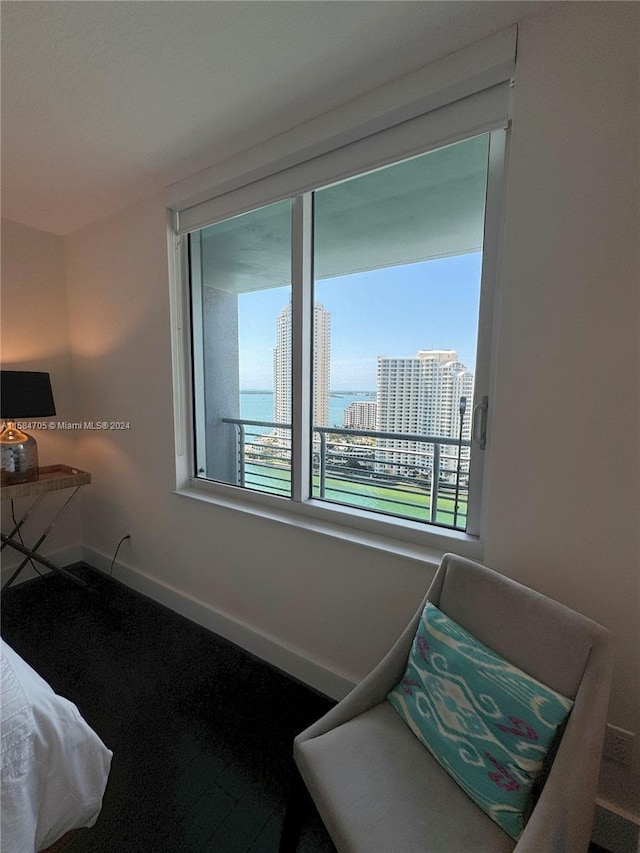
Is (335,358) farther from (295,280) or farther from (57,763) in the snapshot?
(57,763)

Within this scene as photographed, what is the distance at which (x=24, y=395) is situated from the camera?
2.00 metres

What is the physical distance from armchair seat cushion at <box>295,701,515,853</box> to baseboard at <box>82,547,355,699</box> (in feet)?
2.13

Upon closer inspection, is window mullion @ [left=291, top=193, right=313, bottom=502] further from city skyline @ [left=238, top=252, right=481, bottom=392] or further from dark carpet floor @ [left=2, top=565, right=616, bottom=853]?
dark carpet floor @ [left=2, top=565, right=616, bottom=853]

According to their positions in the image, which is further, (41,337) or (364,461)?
(364,461)

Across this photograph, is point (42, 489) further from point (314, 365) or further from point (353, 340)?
point (353, 340)

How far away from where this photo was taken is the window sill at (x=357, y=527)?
1.36m

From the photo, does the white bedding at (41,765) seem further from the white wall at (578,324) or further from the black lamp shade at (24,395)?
the black lamp shade at (24,395)

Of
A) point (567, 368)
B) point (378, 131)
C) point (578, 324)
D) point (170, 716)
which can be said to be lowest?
point (170, 716)

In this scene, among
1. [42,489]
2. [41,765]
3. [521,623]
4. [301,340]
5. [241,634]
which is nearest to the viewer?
[41,765]

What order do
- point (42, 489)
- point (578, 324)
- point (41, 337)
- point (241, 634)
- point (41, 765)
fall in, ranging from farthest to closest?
point (41, 337), point (42, 489), point (241, 634), point (578, 324), point (41, 765)

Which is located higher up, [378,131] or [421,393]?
[378,131]

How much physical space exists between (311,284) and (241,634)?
1848 mm

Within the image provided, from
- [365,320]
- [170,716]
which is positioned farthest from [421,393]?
[170,716]

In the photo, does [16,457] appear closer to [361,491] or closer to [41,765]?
[41,765]
